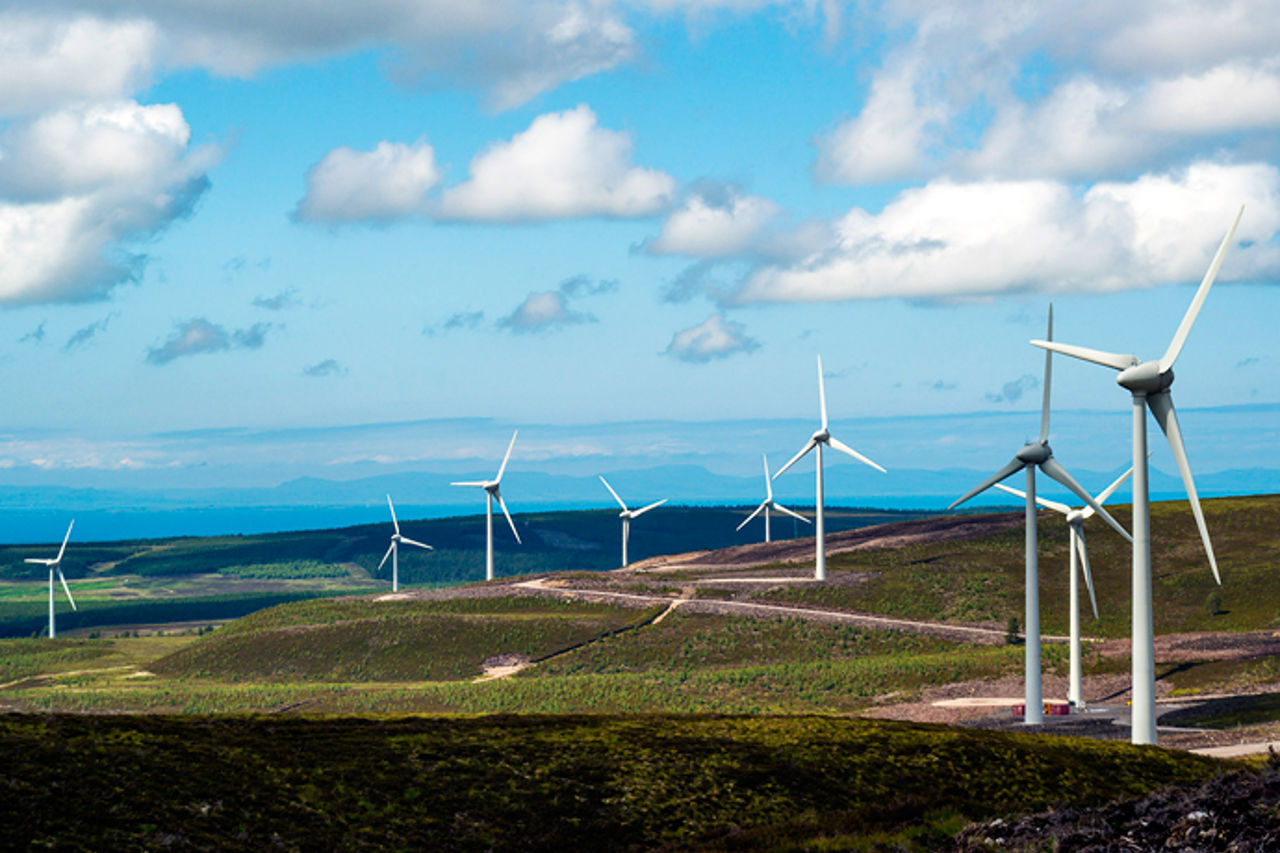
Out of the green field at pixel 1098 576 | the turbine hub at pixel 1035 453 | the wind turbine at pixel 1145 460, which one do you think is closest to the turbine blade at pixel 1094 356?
the wind turbine at pixel 1145 460

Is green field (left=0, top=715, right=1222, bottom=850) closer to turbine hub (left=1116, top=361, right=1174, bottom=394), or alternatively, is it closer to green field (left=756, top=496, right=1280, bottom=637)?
turbine hub (left=1116, top=361, right=1174, bottom=394)

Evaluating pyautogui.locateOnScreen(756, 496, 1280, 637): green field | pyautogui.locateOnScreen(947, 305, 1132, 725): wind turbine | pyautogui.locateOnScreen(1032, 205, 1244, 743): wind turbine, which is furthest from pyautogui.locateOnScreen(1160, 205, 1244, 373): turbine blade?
pyautogui.locateOnScreen(756, 496, 1280, 637): green field

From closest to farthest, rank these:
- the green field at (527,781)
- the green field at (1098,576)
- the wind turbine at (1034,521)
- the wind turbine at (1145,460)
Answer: the green field at (527,781), the wind turbine at (1145,460), the wind turbine at (1034,521), the green field at (1098,576)

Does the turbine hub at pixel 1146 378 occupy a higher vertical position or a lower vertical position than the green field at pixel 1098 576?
higher

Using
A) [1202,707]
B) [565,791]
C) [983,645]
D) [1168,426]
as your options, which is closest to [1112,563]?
[983,645]

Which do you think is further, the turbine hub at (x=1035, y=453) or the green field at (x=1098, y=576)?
the green field at (x=1098, y=576)

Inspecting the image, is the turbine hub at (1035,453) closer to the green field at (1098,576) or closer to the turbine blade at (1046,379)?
the turbine blade at (1046,379)

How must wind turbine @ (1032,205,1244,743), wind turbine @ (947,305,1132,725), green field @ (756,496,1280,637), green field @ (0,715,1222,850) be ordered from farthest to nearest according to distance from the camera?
green field @ (756,496,1280,637) → wind turbine @ (947,305,1132,725) → wind turbine @ (1032,205,1244,743) → green field @ (0,715,1222,850)
